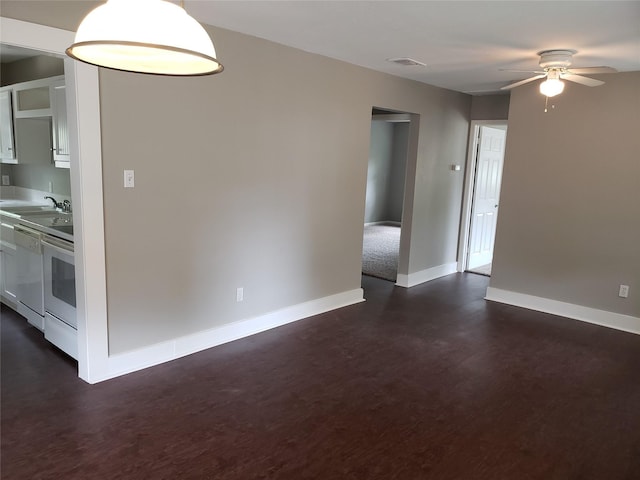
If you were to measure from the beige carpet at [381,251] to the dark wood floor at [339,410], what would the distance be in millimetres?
2125

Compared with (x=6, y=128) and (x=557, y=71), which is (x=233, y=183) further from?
(x=557, y=71)

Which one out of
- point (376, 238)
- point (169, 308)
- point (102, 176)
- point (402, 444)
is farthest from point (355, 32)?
point (376, 238)

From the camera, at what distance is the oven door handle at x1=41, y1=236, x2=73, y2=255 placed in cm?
323

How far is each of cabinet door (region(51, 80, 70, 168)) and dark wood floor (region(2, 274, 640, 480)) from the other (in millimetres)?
1467

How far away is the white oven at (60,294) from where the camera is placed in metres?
3.25

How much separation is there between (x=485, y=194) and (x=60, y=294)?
18.1 ft

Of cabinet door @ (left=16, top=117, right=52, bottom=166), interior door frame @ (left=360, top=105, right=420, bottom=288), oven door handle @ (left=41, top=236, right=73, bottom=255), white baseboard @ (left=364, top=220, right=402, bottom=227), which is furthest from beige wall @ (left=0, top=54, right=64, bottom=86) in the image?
white baseboard @ (left=364, top=220, right=402, bottom=227)

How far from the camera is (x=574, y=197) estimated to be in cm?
478

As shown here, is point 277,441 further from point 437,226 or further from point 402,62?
point 437,226

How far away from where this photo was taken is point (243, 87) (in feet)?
11.9

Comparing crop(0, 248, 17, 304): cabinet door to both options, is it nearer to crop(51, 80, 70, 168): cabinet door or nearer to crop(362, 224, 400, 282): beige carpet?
crop(51, 80, 70, 168): cabinet door

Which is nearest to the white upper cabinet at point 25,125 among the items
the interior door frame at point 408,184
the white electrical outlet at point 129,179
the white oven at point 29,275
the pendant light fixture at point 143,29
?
the white oven at point 29,275

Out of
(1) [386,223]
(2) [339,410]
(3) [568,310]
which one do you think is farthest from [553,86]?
(1) [386,223]

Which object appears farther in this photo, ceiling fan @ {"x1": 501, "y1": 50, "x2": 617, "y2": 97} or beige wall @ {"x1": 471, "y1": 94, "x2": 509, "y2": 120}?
beige wall @ {"x1": 471, "y1": 94, "x2": 509, "y2": 120}
